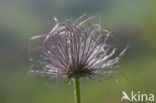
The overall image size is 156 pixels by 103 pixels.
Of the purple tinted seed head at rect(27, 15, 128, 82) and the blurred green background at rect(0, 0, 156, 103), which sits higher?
the blurred green background at rect(0, 0, 156, 103)

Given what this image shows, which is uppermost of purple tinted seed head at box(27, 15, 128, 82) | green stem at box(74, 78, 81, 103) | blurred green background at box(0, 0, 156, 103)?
blurred green background at box(0, 0, 156, 103)

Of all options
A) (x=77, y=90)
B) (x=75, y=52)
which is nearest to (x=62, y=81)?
(x=75, y=52)

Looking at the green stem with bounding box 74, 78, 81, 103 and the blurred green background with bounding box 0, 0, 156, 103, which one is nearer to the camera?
the green stem with bounding box 74, 78, 81, 103

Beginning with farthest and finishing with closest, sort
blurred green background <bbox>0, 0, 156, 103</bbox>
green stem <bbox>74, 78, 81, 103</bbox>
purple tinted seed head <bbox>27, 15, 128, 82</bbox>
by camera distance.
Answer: blurred green background <bbox>0, 0, 156, 103</bbox> → purple tinted seed head <bbox>27, 15, 128, 82</bbox> → green stem <bbox>74, 78, 81, 103</bbox>

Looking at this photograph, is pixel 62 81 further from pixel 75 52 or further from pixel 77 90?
pixel 77 90

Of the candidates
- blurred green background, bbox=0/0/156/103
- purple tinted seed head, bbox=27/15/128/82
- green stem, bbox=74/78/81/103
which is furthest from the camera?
blurred green background, bbox=0/0/156/103

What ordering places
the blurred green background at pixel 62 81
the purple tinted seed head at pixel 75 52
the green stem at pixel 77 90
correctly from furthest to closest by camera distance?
the blurred green background at pixel 62 81, the purple tinted seed head at pixel 75 52, the green stem at pixel 77 90
